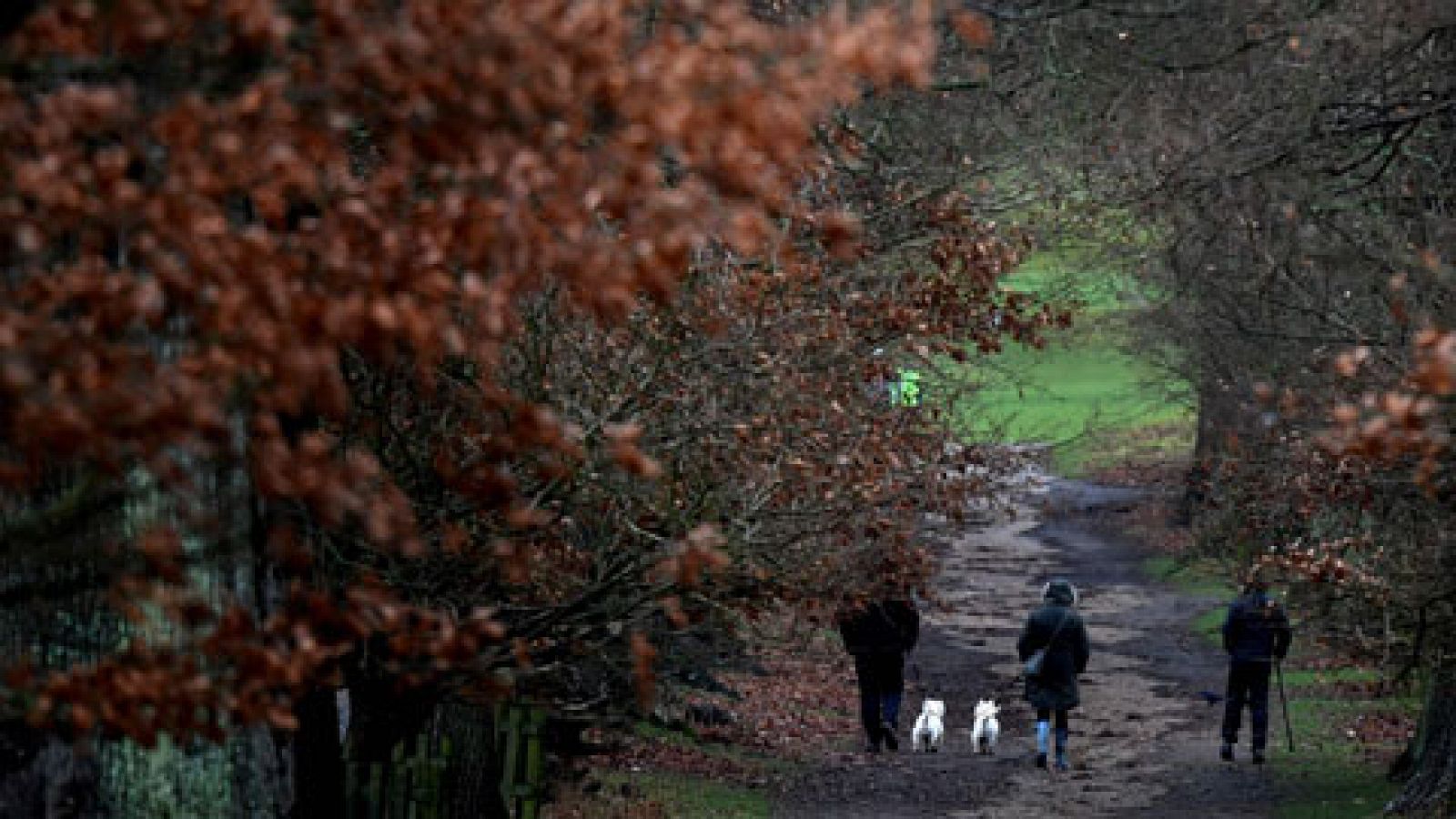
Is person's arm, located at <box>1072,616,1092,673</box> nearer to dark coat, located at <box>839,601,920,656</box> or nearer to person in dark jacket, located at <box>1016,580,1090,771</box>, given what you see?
person in dark jacket, located at <box>1016,580,1090,771</box>

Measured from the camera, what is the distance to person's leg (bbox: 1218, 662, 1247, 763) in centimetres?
2005

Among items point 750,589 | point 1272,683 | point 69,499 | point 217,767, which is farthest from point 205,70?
point 1272,683

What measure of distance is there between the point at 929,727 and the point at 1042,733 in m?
1.48

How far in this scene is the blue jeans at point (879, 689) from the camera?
20984 mm

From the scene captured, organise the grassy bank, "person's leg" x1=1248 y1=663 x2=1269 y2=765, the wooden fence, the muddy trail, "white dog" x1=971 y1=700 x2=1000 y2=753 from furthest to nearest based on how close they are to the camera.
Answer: "white dog" x1=971 y1=700 x2=1000 y2=753, "person's leg" x1=1248 y1=663 x2=1269 y2=765, the muddy trail, the grassy bank, the wooden fence

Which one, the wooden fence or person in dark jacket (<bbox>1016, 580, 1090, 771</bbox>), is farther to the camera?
person in dark jacket (<bbox>1016, 580, 1090, 771</bbox>)

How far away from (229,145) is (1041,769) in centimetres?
1620

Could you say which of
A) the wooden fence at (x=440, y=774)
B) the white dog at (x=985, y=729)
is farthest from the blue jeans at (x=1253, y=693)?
the wooden fence at (x=440, y=774)

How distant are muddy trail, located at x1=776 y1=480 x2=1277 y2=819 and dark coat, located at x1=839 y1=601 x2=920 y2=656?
393mm

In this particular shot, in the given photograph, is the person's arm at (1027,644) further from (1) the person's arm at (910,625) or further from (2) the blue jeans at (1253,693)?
(2) the blue jeans at (1253,693)

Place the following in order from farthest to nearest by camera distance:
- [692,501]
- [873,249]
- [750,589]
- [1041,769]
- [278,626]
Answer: [1041,769], [873,249], [750,589], [692,501], [278,626]

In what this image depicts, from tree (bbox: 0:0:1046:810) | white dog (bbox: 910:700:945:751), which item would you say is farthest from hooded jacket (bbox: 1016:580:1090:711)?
tree (bbox: 0:0:1046:810)

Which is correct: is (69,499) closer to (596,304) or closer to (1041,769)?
(596,304)

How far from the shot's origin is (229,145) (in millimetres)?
5207
